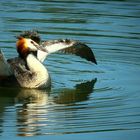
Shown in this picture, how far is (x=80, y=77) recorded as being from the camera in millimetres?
14227

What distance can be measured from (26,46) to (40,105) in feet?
6.00

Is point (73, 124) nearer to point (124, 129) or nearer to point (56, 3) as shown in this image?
point (124, 129)

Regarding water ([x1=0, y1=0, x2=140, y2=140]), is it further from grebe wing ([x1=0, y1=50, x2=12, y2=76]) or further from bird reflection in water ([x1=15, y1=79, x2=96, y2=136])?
grebe wing ([x1=0, y1=50, x2=12, y2=76])

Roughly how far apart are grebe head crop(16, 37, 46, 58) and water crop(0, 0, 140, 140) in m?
0.65

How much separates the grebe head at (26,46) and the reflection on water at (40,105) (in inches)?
25.8

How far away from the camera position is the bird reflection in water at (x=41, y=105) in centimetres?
1059

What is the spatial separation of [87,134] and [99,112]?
1193mm

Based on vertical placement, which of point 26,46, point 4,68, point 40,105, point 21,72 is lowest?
point 40,105

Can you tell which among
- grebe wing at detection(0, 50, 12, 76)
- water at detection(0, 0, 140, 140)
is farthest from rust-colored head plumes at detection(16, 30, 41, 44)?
water at detection(0, 0, 140, 140)

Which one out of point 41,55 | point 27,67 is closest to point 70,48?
point 41,55

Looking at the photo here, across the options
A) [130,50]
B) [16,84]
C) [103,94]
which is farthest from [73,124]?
[130,50]

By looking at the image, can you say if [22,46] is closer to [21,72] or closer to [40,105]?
[21,72]

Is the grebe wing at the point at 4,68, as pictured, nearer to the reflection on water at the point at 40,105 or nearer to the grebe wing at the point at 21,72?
the grebe wing at the point at 21,72

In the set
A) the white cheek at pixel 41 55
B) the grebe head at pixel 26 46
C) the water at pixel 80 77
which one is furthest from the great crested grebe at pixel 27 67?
the white cheek at pixel 41 55
